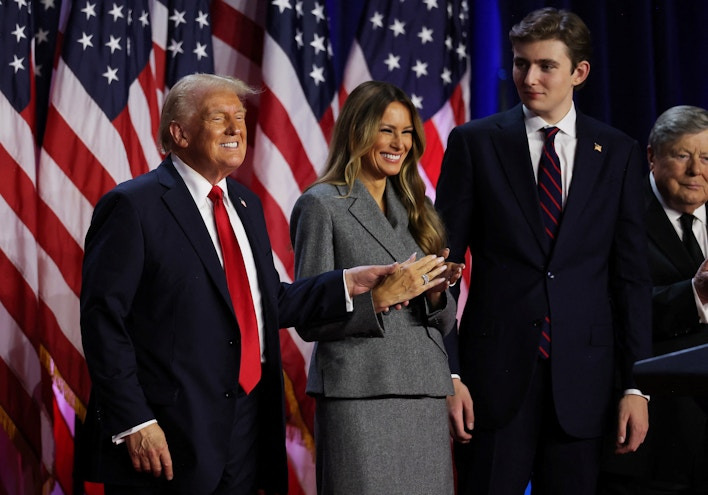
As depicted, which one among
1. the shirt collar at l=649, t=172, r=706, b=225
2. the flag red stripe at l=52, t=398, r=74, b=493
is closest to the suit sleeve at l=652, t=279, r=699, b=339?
the shirt collar at l=649, t=172, r=706, b=225

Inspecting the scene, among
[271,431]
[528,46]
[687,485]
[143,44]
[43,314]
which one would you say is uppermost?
[143,44]

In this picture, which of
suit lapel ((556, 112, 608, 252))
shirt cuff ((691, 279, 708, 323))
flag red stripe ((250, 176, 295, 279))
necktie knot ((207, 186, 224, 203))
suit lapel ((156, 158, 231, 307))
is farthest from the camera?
flag red stripe ((250, 176, 295, 279))

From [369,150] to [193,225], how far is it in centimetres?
64

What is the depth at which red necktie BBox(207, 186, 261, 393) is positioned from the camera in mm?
2357

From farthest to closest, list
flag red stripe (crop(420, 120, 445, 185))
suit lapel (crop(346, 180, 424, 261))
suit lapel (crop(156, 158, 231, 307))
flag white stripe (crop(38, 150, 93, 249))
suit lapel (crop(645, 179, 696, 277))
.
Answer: flag red stripe (crop(420, 120, 445, 185)) < flag white stripe (crop(38, 150, 93, 249)) < suit lapel (crop(645, 179, 696, 277)) < suit lapel (crop(346, 180, 424, 261)) < suit lapel (crop(156, 158, 231, 307))

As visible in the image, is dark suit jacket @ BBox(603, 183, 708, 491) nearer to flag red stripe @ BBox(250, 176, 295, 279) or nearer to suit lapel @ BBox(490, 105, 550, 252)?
suit lapel @ BBox(490, 105, 550, 252)

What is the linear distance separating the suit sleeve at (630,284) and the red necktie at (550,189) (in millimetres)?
205

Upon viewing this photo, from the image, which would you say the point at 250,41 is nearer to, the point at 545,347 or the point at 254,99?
the point at 254,99

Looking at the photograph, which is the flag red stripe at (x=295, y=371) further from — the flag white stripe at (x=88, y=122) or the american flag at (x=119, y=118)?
the flag white stripe at (x=88, y=122)

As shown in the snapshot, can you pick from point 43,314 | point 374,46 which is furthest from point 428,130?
point 43,314

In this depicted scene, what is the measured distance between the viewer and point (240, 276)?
2393 mm

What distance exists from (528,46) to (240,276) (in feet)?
3.91

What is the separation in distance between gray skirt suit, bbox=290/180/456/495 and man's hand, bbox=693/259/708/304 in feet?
2.66

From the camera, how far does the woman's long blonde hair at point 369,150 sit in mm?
2746
